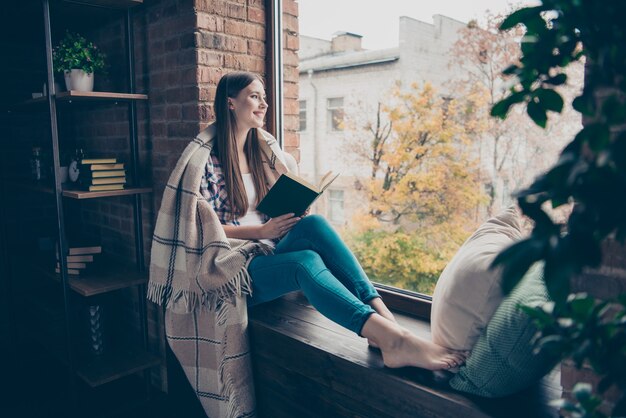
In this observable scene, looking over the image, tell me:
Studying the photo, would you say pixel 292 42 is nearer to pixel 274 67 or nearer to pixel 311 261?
pixel 274 67

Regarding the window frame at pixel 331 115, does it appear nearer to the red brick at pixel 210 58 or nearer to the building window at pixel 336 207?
the building window at pixel 336 207

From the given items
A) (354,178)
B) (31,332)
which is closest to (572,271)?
(31,332)

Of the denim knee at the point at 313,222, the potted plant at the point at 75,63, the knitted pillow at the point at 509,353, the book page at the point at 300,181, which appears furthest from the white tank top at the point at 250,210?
the knitted pillow at the point at 509,353

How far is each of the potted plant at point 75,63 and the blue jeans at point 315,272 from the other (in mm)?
1143

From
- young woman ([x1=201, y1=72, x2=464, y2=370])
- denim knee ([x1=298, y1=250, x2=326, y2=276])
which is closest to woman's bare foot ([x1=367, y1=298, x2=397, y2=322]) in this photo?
young woman ([x1=201, y1=72, x2=464, y2=370])

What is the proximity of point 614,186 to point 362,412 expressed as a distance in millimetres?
1193

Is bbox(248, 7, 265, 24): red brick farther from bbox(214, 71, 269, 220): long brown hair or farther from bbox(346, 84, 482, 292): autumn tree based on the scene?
bbox(346, 84, 482, 292): autumn tree

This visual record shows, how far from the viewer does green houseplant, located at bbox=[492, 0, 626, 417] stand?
0.60 meters

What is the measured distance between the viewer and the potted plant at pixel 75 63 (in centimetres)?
225

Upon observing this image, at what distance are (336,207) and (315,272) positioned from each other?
90.5 inches

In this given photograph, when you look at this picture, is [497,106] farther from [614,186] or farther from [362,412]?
[362,412]

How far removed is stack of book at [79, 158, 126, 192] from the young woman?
50cm

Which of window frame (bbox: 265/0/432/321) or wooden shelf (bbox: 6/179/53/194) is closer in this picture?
wooden shelf (bbox: 6/179/53/194)

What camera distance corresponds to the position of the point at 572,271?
0.58 m
